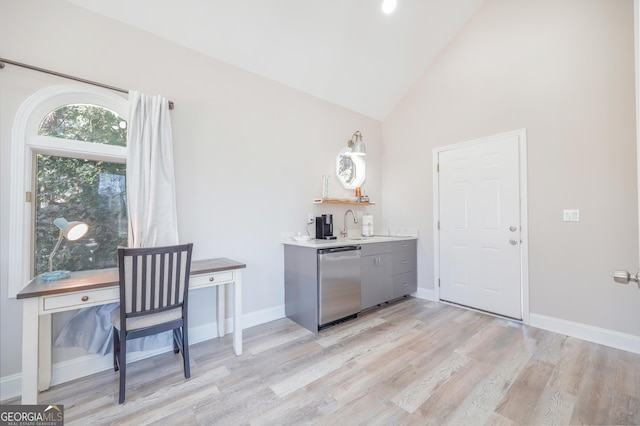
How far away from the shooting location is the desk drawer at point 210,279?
202 cm

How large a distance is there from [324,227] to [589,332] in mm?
2768

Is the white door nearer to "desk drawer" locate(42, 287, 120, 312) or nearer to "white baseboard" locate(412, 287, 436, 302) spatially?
"white baseboard" locate(412, 287, 436, 302)

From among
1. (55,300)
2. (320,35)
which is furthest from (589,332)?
(55,300)

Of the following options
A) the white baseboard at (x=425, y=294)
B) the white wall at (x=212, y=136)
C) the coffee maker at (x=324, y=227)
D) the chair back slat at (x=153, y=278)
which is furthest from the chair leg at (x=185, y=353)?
the white baseboard at (x=425, y=294)

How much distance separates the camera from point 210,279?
6.86 ft

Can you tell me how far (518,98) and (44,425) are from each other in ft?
15.7

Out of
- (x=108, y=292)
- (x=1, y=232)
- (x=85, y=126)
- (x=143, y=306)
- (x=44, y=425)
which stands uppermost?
(x=85, y=126)

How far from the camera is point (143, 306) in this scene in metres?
1.73

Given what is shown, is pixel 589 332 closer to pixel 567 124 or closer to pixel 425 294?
A: pixel 425 294

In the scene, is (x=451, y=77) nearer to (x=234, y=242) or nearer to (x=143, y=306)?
(x=234, y=242)

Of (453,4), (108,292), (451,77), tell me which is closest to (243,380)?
(108,292)

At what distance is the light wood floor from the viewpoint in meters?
1.53

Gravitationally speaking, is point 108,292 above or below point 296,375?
above

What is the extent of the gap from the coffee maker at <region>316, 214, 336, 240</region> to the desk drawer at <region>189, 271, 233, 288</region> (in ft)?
4.24
